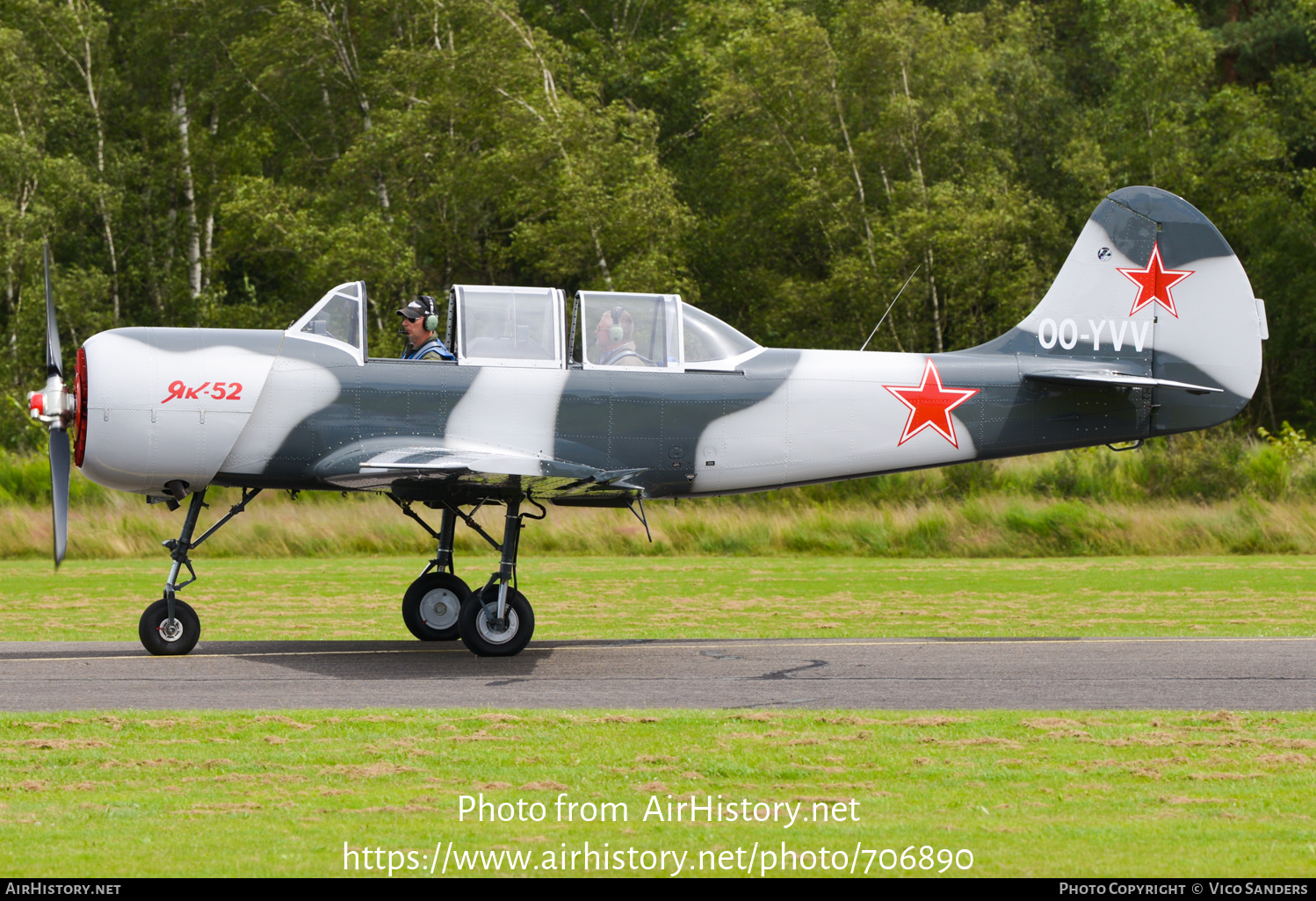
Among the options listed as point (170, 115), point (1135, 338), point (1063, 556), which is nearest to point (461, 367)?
point (1135, 338)

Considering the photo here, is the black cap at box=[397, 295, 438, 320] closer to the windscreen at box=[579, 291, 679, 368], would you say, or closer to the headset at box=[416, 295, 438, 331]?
the headset at box=[416, 295, 438, 331]

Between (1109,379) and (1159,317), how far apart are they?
1.16 m

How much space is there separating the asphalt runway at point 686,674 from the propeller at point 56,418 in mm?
1191

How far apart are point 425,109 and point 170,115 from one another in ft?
38.5

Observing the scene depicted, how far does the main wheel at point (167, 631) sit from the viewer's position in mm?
12617

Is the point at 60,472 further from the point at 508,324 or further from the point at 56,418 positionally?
the point at 508,324

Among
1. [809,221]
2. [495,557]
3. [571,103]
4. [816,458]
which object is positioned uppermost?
[571,103]

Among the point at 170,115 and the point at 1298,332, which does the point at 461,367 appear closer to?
the point at 1298,332

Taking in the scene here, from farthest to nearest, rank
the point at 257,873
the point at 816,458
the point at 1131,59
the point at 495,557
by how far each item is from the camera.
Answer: the point at 1131,59
the point at 495,557
the point at 816,458
the point at 257,873

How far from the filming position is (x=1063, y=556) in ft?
88.9

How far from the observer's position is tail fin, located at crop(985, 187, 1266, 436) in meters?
14.2

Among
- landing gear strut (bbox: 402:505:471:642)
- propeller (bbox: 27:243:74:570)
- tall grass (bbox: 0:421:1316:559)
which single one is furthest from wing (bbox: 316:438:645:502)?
tall grass (bbox: 0:421:1316:559)

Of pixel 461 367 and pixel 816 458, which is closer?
pixel 461 367

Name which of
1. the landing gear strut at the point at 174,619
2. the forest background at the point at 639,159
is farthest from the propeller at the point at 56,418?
the forest background at the point at 639,159
